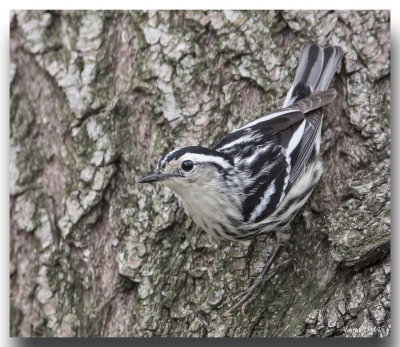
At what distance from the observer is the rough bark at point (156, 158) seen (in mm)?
3453

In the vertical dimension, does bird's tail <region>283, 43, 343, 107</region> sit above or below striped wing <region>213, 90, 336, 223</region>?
above

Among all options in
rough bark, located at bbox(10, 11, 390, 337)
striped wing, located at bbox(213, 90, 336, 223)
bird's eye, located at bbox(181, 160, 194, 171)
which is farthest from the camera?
rough bark, located at bbox(10, 11, 390, 337)

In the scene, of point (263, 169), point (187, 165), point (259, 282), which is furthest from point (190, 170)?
point (259, 282)

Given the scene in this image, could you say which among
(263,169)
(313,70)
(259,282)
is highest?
(313,70)

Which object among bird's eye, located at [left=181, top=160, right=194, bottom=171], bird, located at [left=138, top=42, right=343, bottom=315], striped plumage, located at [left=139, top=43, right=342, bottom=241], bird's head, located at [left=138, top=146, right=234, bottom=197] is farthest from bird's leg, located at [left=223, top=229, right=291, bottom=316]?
bird's eye, located at [left=181, top=160, right=194, bottom=171]

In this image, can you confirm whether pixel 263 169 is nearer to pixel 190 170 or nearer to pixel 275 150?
pixel 275 150

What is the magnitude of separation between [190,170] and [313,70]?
62 centimetres

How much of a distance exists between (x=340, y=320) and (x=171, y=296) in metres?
0.64

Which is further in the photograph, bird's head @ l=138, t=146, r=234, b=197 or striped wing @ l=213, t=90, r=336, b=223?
striped wing @ l=213, t=90, r=336, b=223

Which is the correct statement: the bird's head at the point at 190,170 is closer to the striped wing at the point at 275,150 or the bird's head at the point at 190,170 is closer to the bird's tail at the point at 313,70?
the striped wing at the point at 275,150

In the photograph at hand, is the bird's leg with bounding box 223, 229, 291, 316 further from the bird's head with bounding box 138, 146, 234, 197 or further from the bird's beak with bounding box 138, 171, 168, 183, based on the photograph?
the bird's beak with bounding box 138, 171, 168, 183

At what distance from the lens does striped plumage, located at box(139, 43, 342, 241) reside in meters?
3.30

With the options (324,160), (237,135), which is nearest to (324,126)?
(324,160)

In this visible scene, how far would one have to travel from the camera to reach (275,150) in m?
3.37
